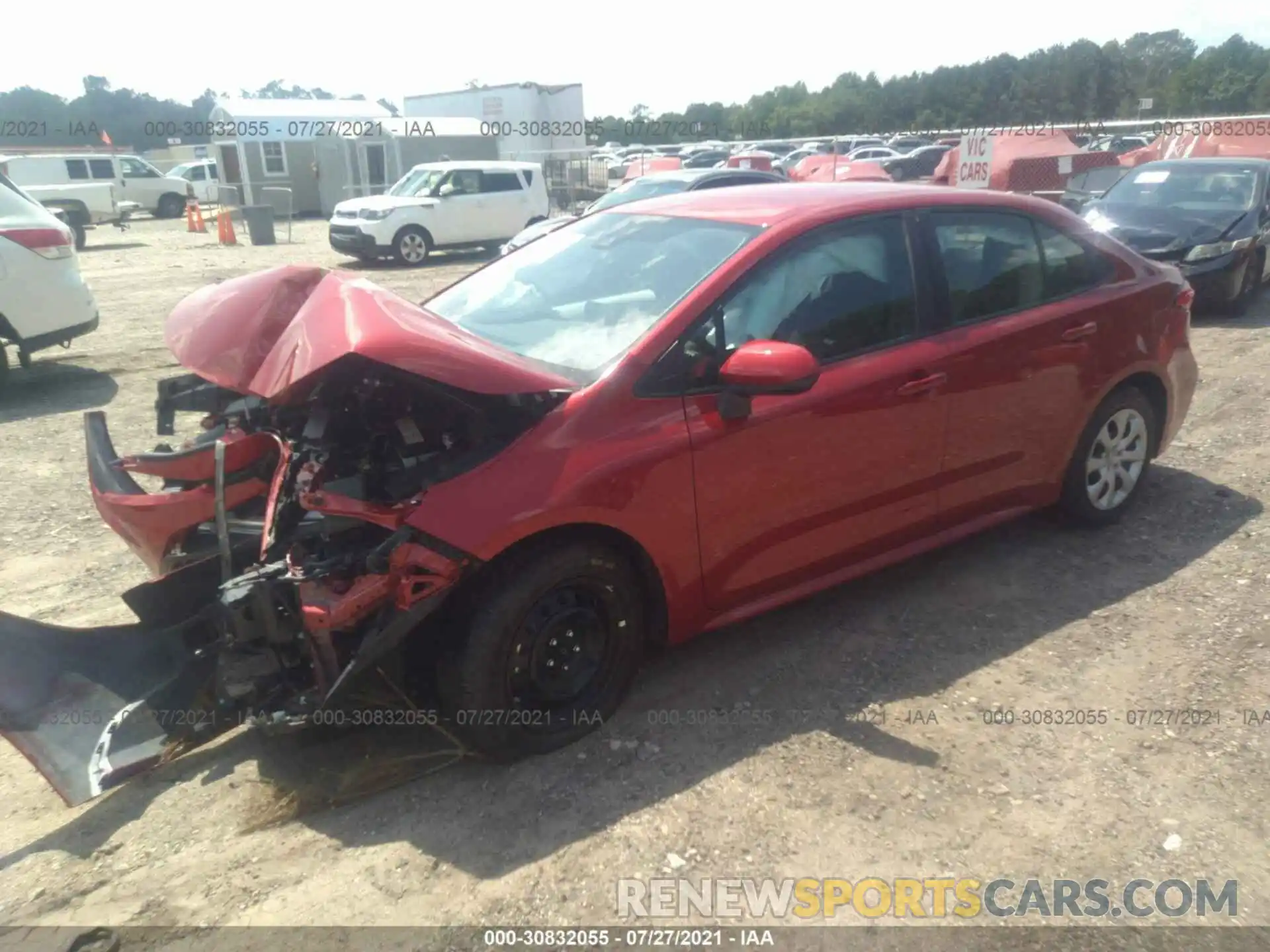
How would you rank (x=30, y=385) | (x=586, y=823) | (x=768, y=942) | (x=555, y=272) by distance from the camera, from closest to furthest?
(x=768, y=942), (x=586, y=823), (x=555, y=272), (x=30, y=385)

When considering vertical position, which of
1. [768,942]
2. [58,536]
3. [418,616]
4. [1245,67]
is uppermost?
[1245,67]

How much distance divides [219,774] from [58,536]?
261 cm

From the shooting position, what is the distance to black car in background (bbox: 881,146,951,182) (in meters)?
30.3

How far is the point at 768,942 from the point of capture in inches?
97.8

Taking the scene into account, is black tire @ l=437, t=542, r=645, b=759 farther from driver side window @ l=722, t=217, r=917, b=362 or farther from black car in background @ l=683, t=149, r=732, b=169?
black car in background @ l=683, t=149, r=732, b=169

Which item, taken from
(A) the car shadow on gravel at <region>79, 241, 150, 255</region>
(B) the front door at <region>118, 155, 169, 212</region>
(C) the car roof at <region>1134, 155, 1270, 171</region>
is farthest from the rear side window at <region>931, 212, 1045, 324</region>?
(B) the front door at <region>118, 155, 169, 212</region>

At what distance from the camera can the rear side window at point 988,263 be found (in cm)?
395

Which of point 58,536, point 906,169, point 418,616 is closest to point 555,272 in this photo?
point 418,616

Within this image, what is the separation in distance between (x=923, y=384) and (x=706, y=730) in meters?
1.58

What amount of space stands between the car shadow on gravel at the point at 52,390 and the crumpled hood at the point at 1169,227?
32.0 feet

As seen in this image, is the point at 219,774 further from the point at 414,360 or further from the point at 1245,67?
the point at 1245,67

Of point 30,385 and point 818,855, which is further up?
point 30,385

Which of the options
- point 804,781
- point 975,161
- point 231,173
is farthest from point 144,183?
point 804,781

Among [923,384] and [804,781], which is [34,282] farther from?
[804,781]
